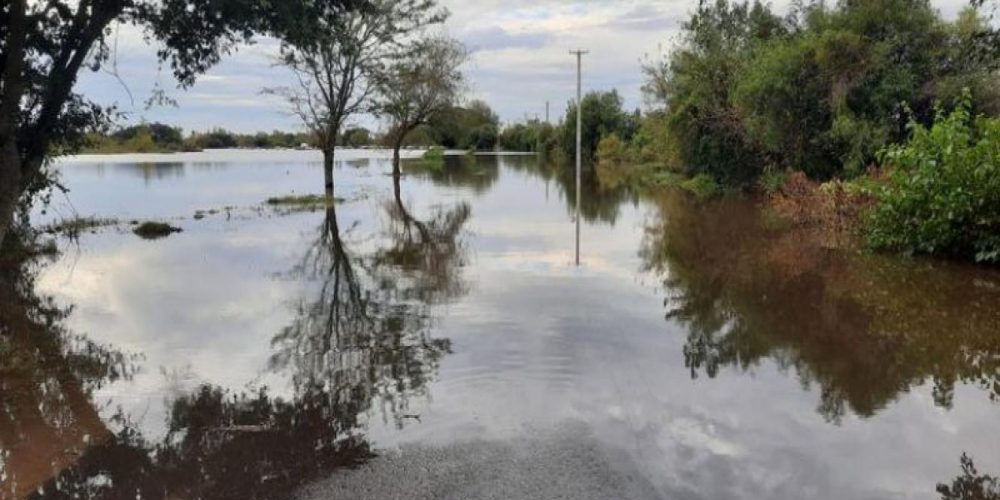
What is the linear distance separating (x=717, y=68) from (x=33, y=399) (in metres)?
29.8

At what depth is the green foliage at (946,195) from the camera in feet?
40.4

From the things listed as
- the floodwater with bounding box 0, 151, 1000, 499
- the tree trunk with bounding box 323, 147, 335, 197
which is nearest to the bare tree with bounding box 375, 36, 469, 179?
the tree trunk with bounding box 323, 147, 335, 197

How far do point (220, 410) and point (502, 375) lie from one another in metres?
2.47

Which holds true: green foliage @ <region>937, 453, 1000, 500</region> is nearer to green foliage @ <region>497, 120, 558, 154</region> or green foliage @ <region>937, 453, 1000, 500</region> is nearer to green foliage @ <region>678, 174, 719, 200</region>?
green foliage @ <region>678, 174, 719, 200</region>

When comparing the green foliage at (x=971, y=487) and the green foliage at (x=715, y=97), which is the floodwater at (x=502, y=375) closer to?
the green foliage at (x=971, y=487)

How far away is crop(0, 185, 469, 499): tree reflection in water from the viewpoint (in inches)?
203

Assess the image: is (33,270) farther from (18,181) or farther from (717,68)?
(717,68)

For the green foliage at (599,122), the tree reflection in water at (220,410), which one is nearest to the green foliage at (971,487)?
the tree reflection in water at (220,410)

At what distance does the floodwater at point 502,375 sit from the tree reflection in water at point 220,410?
3 centimetres

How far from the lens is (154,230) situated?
829 inches

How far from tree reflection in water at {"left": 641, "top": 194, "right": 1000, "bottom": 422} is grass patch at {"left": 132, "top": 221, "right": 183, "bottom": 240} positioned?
12704 mm

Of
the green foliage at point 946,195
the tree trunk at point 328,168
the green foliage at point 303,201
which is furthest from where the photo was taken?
the tree trunk at point 328,168

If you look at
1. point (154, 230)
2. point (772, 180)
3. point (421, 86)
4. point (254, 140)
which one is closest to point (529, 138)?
point (254, 140)

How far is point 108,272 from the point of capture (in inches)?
575
